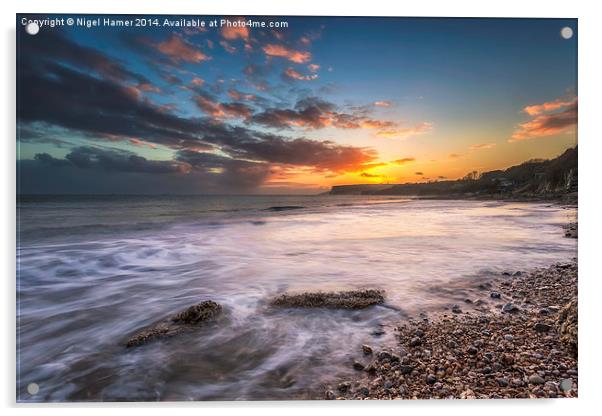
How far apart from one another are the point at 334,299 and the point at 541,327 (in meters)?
1.61

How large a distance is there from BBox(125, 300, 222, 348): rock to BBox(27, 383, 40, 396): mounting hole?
0.69 m

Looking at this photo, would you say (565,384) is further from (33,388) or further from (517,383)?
(33,388)

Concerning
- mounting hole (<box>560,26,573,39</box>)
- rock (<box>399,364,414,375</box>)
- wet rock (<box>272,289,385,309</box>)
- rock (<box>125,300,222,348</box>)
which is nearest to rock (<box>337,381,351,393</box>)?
rock (<box>399,364,414,375</box>)

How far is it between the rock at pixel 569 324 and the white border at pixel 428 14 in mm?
190

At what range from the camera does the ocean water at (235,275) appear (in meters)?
2.34

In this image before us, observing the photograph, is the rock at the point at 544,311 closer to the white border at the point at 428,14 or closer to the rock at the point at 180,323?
the white border at the point at 428,14

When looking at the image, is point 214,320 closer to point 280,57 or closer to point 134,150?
point 134,150

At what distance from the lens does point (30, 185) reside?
8.77 feet

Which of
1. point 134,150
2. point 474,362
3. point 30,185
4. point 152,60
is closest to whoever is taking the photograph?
point 474,362

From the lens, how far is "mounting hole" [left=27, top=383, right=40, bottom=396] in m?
2.41

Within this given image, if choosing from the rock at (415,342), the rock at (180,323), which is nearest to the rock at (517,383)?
the rock at (415,342)

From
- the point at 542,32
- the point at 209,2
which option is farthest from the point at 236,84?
the point at 542,32

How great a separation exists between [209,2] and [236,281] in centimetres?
249

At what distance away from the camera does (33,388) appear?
243 centimetres
